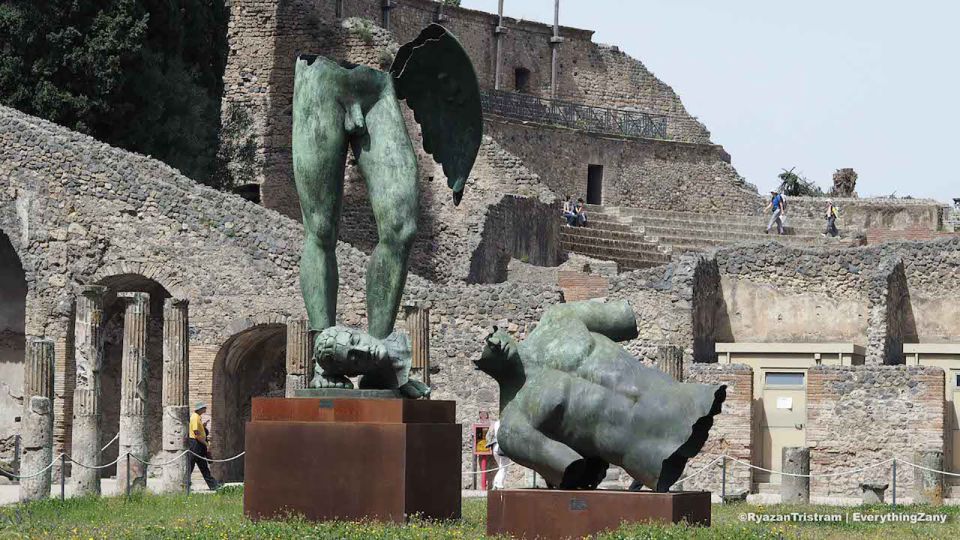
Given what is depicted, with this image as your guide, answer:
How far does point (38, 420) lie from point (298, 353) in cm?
419

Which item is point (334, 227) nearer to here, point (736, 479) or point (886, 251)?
point (736, 479)

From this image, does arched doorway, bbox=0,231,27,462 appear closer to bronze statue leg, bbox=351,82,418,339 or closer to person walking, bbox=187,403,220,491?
person walking, bbox=187,403,220,491

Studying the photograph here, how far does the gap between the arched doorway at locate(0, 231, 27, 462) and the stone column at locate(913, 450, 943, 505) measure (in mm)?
14142

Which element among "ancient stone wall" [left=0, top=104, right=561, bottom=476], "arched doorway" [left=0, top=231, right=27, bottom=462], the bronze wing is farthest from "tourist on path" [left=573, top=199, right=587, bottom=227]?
the bronze wing

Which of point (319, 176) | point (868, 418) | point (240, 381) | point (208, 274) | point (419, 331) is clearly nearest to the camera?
point (319, 176)

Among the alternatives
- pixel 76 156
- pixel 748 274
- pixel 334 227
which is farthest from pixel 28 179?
pixel 334 227

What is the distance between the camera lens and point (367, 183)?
11.1m

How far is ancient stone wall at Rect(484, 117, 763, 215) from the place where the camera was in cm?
4719

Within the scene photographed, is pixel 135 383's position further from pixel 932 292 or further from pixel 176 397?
pixel 932 292

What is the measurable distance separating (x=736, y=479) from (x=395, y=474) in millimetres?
14709

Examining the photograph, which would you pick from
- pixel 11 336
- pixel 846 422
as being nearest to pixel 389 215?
pixel 846 422

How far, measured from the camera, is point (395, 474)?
10250 mm

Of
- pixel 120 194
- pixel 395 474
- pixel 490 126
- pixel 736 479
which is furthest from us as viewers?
pixel 490 126

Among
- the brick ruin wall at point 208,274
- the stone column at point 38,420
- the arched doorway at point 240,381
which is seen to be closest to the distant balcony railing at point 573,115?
the arched doorway at point 240,381
